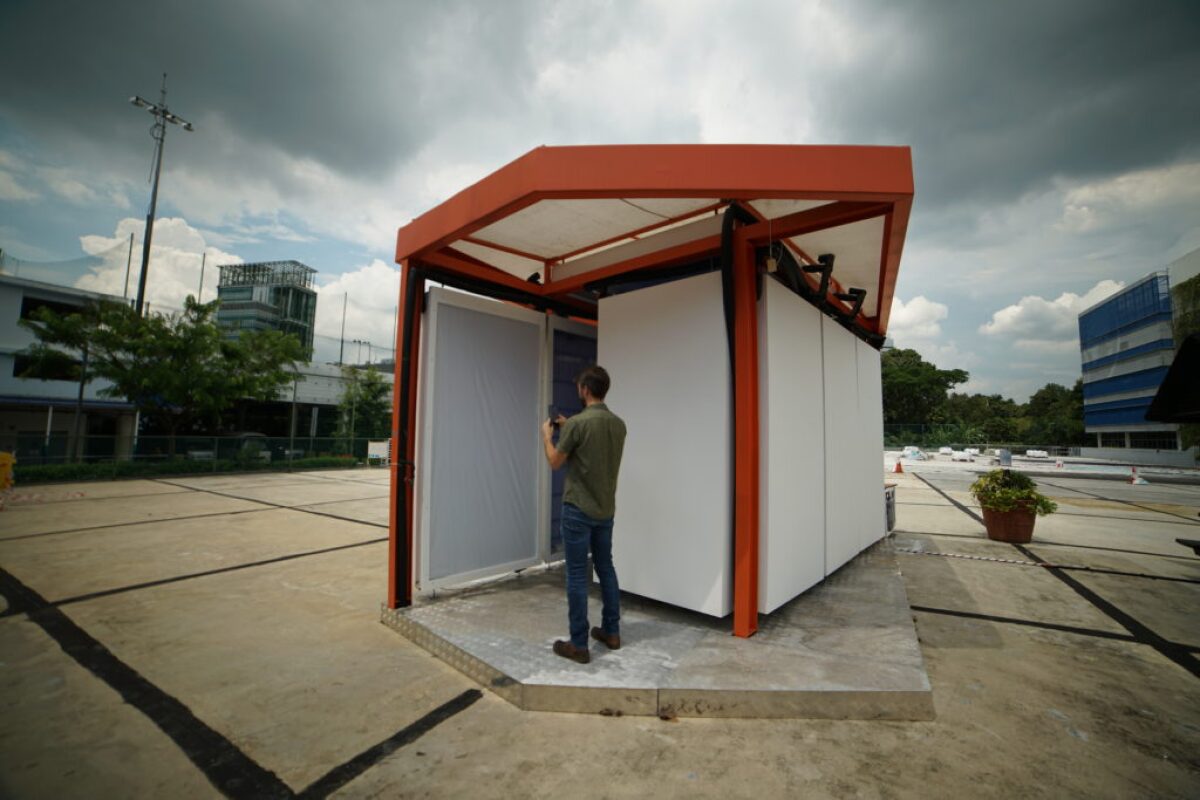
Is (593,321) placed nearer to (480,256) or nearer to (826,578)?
(480,256)

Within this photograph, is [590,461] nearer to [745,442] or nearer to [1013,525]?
[745,442]

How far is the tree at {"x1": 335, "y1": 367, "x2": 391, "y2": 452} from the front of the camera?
84.5ft

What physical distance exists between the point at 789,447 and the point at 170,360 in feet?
62.6

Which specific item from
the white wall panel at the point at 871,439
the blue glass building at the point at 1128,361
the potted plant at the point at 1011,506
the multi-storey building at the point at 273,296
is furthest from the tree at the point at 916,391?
the multi-storey building at the point at 273,296

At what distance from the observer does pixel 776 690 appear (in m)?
2.54

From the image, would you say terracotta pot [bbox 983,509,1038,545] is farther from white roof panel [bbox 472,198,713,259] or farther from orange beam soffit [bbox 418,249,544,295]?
orange beam soffit [bbox 418,249,544,295]

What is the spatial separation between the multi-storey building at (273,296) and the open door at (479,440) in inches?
2182

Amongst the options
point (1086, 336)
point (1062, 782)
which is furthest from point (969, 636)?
point (1086, 336)

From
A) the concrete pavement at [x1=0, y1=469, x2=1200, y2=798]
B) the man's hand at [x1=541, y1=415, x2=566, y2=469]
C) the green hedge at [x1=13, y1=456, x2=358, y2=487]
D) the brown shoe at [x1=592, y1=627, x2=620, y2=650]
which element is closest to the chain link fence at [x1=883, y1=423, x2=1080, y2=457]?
the concrete pavement at [x1=0, y1=469, x2=1200, y2=798]

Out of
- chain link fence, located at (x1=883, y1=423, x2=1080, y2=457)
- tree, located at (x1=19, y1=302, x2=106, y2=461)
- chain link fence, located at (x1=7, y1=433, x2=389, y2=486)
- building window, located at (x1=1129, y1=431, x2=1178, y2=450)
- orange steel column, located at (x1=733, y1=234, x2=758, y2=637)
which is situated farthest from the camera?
building window, located at (x1=1129, y1=431, x2=1178, y2=450)

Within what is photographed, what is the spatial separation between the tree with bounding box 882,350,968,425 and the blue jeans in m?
58.0

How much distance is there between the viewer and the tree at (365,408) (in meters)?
25.8

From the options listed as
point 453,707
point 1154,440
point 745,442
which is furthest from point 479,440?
point 1154,440

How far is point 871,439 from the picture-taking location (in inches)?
239
